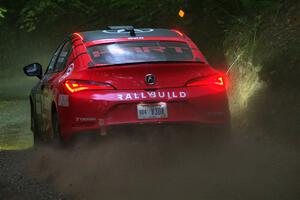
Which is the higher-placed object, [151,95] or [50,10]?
[50,10]

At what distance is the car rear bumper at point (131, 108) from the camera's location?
7.32m

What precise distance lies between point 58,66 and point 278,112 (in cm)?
316

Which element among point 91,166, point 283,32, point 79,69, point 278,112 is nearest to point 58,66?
point 79,69

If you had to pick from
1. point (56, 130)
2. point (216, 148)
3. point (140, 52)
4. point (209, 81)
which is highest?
point (140, 52)

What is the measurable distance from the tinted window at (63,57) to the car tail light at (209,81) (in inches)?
74.5

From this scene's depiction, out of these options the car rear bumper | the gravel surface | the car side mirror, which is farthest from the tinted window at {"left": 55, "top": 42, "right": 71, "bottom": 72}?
the gravel surface

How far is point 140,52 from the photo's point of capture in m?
7.97

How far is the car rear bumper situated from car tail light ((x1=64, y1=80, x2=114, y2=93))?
0.06 meters

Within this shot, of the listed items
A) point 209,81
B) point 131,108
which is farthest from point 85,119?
point 209,81

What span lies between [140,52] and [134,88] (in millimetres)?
736

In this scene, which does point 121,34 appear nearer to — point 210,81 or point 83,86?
point 83,86

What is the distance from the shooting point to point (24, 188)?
7574 millimetres

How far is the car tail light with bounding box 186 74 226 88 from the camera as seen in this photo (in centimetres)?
757

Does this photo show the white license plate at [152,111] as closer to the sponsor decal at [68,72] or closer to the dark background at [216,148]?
the dark background at [216,148]
